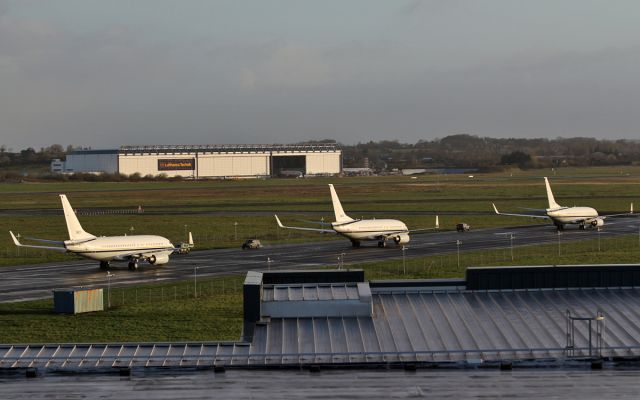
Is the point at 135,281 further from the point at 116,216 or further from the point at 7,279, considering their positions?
the point at 116,216

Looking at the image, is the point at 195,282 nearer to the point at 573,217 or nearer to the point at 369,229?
the point at 369,229

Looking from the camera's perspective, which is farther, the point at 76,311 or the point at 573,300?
the point at 76,311

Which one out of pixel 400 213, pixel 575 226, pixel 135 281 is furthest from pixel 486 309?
pixel 400 213

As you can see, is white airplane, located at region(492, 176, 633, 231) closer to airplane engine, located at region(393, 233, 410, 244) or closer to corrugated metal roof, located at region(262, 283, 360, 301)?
airplane engine, located at region(393, 233, 410, 244)

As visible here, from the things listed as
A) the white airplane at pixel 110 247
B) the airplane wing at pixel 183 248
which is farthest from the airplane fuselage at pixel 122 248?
the airplane wing at pixel 183 248

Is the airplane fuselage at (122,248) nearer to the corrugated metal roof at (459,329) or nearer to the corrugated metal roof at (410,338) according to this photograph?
the corrugated metal roof at (410,338)

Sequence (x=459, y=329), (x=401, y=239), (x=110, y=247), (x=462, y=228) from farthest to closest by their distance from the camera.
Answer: (x=462, y=228), (x=401, y=239), (x=110, y=247), (x=459, y=329)

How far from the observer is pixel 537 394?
1693 inches

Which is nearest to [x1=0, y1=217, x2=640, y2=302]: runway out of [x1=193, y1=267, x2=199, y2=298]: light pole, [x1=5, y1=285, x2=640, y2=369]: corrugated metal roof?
[x1=193, y1=267, x2=199, y2=298]: light pole

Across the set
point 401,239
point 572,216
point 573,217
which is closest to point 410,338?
point 401,239

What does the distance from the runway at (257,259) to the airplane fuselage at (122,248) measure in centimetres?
173

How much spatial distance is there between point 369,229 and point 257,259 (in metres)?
20.2

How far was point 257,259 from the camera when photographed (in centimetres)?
12550

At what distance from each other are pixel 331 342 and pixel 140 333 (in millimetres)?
31589
